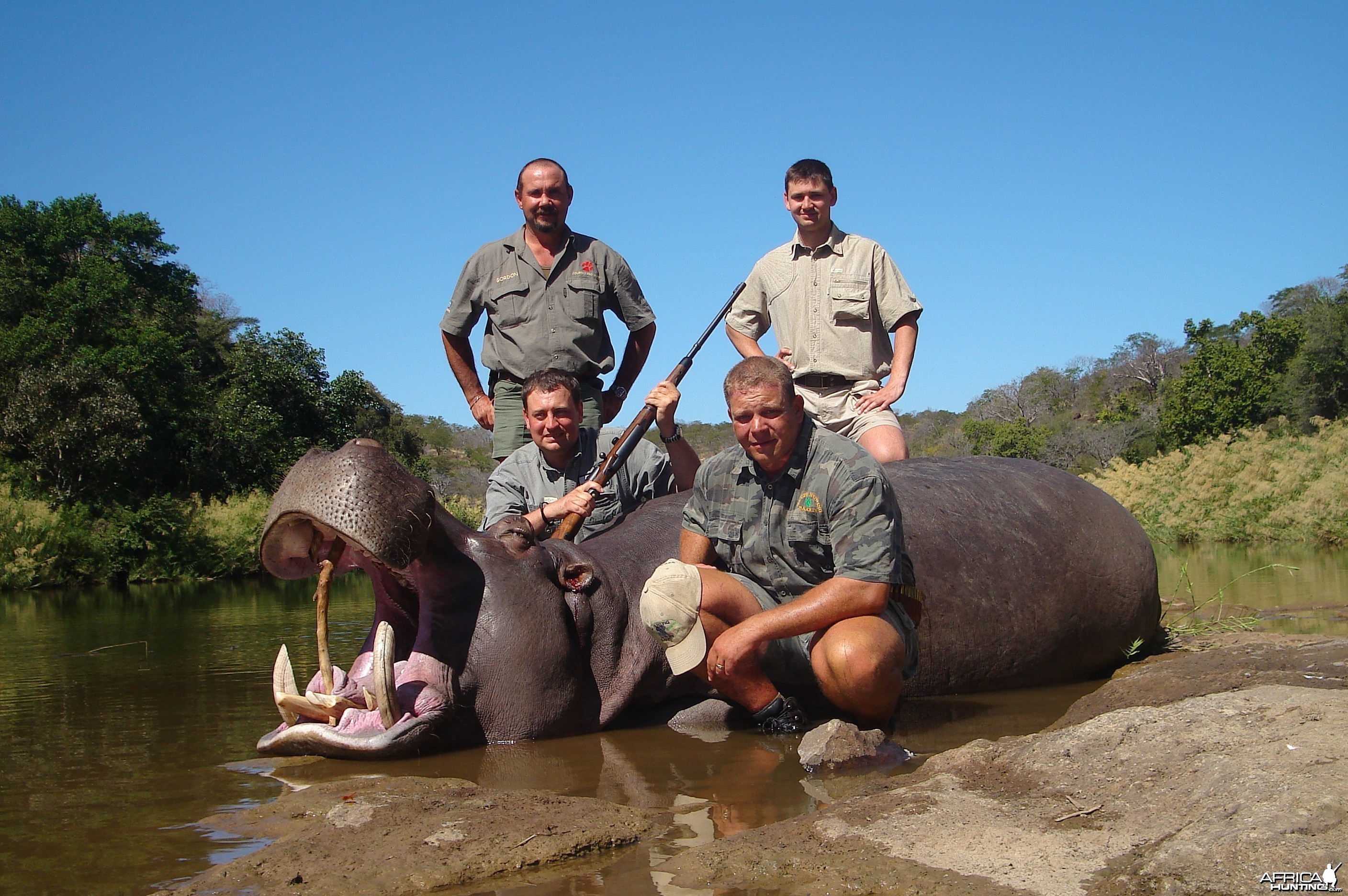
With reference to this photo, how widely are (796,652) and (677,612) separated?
64 centimetres

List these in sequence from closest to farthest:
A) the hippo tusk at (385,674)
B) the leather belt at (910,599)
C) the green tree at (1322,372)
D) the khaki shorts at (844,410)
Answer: the hippo tusk at (385,674), the leather belt at (910,599), the khaki shorts at (844,410), the green tree at (1322,372)

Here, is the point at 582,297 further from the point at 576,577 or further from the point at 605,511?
the point at 576,577

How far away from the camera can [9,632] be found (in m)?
9.16

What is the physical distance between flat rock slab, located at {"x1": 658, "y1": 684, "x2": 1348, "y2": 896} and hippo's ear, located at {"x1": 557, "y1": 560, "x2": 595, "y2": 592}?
1.53 m

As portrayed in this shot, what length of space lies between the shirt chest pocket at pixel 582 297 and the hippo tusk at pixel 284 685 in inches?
132

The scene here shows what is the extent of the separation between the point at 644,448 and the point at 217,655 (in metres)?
3.27

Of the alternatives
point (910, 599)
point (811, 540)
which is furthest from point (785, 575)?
point (910, 599)

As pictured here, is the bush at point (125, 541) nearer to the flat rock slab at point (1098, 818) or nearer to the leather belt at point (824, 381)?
the leather belt at point (824, 381)

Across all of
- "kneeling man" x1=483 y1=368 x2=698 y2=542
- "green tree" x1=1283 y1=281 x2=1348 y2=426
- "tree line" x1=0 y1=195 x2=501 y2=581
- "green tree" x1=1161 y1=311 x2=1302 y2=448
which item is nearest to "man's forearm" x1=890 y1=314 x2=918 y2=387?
"kneeling man" x1=483 y1=368 x2=698 y2=542

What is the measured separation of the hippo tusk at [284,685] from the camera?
364cm

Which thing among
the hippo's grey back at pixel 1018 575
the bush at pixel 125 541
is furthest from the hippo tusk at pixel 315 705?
the bush at pixel 125 541

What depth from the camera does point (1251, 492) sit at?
14.0m

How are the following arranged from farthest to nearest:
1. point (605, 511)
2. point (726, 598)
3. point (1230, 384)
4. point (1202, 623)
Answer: point (1230, 384) → point (1202, 623) → point (605, 511) → point (726, 598)

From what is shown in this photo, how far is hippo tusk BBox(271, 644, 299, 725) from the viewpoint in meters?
3.64
